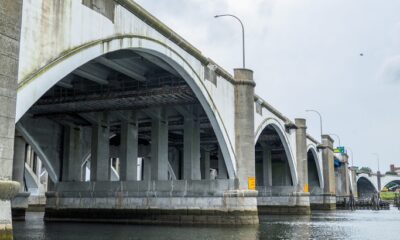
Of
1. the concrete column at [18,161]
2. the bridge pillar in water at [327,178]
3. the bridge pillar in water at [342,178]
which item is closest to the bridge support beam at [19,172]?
the concrete column at [18,161]

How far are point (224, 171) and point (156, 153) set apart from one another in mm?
22763

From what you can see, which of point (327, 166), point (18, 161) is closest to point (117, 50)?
point (18, 161)

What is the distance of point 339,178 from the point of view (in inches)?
4894

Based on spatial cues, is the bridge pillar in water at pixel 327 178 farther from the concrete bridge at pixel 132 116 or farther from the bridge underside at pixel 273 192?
the concrete bridge at pixel 132 116

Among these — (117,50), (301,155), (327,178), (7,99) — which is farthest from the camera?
(327,178)

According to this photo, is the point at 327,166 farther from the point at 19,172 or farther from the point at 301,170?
the point at 19,172

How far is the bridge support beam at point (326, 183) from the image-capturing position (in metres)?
90.8

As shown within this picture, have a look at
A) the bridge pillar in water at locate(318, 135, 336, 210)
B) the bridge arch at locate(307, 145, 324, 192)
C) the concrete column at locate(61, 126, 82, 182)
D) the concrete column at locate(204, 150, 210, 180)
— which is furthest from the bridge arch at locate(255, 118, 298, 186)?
the concrete column at locate(61, 126, 82, 182)

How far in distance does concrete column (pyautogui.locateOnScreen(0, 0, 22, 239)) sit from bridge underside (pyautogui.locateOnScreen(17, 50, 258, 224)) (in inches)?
690

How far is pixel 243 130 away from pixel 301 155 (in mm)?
30895

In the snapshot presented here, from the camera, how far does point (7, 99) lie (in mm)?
14180

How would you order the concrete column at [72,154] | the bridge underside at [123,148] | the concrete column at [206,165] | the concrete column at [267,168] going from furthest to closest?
the concrete column at [206,165], the concrete column at [267,168], the concrete column at [72,154], the bridge underside at [123,148]

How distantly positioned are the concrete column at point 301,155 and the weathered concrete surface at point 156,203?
99.8ft

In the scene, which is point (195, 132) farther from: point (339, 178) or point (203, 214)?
point (339, 178)
